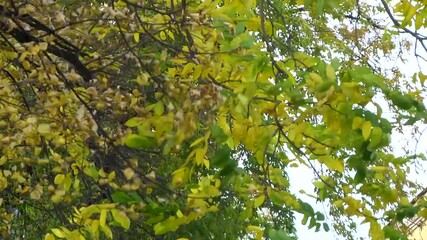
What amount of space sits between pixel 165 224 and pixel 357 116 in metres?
0.78

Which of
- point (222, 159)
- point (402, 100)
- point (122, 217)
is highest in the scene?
point (402, 100)

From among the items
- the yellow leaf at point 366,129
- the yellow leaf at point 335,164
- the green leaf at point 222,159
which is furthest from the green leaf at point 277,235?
the yellow leaf at point 335,164

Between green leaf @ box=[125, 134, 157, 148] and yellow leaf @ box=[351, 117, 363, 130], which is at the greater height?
yellow leaf @ box=[351, 117, 363, 130]

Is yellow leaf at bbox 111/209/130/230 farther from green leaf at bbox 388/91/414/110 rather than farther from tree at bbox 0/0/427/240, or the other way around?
green leaf at bbox 388/91/414/110

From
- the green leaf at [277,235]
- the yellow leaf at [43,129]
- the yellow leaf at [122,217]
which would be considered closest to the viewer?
the green leaf at [277,235]

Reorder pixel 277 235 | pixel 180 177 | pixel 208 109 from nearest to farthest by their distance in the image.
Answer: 1. pixel 277 235
2. pixel 180 177
3. pixel 208 109

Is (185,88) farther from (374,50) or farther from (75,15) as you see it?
(374,50)

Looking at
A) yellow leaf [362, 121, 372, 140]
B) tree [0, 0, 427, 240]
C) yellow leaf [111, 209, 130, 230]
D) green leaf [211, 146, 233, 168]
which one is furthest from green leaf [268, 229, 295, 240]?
yellow leaf [111, 209, 130, 230]

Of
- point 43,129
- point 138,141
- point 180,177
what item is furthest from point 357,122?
point 43,129

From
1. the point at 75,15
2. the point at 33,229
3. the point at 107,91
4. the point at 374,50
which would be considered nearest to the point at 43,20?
the point at 75,15

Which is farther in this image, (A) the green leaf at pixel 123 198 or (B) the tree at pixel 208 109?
(A) the green leaf at pixel 123 198

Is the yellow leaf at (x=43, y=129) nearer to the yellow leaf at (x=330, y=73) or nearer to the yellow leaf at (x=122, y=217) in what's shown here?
the yellow leaf at (x=122, y=217)

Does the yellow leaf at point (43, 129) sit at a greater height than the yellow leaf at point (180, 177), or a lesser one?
lesser

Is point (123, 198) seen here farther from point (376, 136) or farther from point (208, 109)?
point (376, 136)
